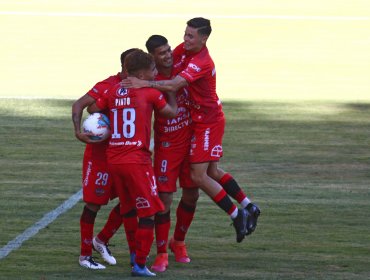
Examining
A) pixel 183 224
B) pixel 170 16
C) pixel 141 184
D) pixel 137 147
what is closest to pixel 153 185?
pixel 141 184

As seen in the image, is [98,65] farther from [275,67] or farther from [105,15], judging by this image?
[105,15]

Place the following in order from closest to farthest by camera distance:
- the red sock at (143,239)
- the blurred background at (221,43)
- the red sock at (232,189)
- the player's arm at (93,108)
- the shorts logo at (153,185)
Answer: the red sock at (143,239) < the shorts logo at (153,185) < the player's arm at (93,108) < the red sock at (232,189) < the blurred background at (221,43)

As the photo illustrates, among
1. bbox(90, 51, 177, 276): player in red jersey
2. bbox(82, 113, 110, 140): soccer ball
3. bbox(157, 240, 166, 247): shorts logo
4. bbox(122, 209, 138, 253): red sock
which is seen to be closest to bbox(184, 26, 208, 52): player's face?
bbox(90, 51, 177, 276): player in red jersey

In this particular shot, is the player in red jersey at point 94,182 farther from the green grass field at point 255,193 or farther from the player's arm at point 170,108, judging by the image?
the player's arm at point 170,108

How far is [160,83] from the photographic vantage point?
31.3ft

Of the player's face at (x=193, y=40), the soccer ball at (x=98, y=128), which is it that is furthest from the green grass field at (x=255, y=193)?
the player's face at (x=193, y=40)

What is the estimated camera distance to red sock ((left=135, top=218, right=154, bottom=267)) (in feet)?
30.1

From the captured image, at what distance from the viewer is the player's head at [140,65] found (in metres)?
9.30

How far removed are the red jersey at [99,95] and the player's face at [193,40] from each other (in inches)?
31.8

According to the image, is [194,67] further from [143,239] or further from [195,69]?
[143,239]

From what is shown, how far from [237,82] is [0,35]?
8.58 meters

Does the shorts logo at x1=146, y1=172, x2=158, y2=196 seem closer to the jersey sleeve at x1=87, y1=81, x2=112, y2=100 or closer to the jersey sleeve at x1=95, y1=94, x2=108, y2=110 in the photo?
the jersey sleeve at x1=95, y1=94, x2=108, y2=110

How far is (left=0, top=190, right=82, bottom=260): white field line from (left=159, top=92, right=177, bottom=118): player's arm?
1.88 meters

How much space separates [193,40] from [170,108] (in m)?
0.92
